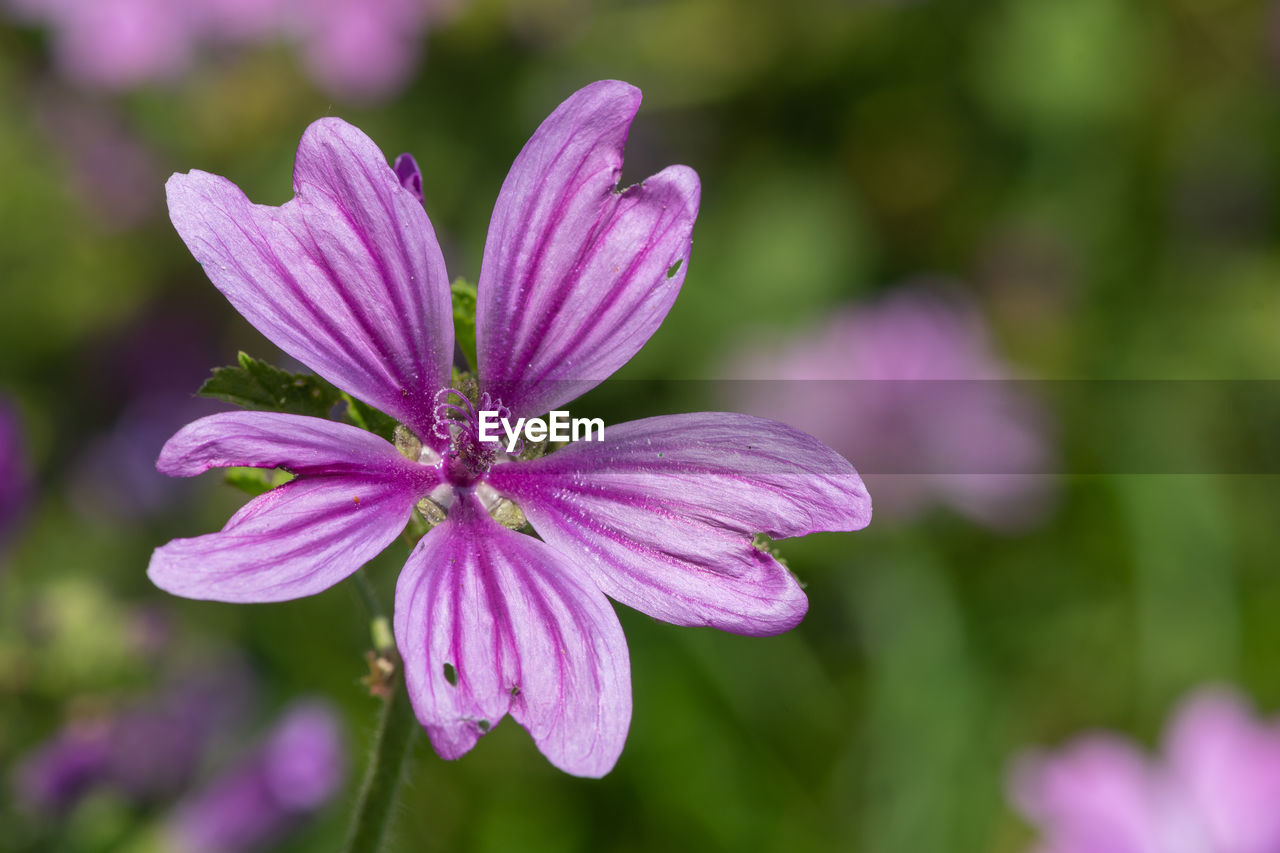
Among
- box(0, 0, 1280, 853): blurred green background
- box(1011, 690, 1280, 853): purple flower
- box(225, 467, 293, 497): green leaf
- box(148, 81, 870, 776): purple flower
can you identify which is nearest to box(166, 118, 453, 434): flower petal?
box(148, 81, 870, 776): purple flower

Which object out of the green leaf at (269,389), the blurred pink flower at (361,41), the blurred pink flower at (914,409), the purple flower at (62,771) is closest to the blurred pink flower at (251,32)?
the blurred pink flower at (361,41)

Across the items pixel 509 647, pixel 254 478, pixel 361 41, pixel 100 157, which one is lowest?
pixel 509 647

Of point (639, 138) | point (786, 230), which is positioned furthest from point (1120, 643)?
point (639, 138)

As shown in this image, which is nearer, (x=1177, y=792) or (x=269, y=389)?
(x=269, y=389)

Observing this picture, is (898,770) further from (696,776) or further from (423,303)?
(423,303)

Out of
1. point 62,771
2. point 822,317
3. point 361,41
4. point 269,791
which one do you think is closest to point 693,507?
point 62,771

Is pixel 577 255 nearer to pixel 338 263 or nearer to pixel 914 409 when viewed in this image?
pixel 338 263
